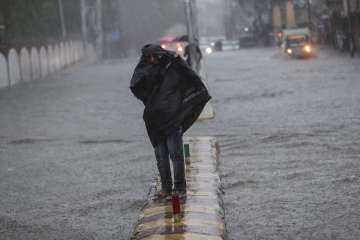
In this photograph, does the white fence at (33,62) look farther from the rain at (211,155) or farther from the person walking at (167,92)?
the person walking at (167,92)

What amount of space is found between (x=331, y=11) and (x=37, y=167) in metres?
56.6

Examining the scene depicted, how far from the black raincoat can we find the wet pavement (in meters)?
1.19

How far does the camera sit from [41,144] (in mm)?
16359

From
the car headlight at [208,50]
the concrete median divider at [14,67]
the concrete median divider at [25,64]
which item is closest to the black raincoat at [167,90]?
the concrete median divider at [14,67]

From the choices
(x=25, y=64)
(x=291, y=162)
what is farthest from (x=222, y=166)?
(x=25, y=64)

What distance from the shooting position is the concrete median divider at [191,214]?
7.57 meters

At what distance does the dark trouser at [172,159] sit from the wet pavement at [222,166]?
546mm

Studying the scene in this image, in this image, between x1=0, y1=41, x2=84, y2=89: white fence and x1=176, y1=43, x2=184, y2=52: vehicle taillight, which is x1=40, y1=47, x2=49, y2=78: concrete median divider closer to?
x1=0, y1=41, x2=84, y2=89: white fence

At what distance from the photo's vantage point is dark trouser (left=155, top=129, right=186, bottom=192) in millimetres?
9016

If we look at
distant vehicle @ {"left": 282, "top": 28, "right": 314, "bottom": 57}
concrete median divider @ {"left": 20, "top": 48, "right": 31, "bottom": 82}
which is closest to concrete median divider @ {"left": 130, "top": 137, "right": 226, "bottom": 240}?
concrete median divider @ {"left": 20, "top": 48, "right": 31, "bottom": 82}

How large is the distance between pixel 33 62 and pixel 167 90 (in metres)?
39.8

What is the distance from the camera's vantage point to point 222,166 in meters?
12.2

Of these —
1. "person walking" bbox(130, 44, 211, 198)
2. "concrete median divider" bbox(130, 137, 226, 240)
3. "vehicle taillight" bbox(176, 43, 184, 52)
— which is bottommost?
"vehicle taillight" bbox(176, 43, 184, 52)

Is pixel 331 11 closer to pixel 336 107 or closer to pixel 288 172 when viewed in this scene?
pixel 336 107
